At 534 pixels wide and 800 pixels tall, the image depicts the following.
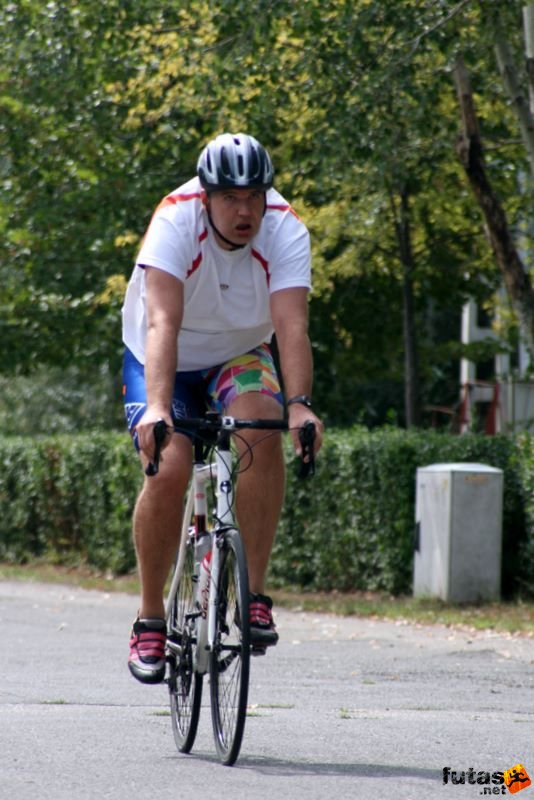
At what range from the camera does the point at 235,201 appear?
5461mm

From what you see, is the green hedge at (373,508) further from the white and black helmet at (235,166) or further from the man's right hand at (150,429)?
the man's right hand at (150,429)

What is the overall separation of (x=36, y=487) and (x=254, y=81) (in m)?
8.17

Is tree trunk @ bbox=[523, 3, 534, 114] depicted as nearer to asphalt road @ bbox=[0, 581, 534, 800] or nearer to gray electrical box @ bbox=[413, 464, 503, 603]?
gray electrical box @ bbox=[413, 464, 503, 603]

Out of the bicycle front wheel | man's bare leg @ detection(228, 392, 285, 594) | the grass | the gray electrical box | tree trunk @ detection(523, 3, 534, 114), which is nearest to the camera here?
the bicycle front wheel

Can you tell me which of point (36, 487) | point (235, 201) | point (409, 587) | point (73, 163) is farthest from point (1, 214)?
point (235, 201)

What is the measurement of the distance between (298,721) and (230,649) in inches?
52.9

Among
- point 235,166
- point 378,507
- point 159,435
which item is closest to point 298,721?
point 159,435

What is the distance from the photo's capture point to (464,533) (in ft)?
43.2

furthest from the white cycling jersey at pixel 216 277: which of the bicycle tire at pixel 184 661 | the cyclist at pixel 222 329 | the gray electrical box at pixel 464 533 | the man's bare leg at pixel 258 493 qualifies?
the gray electrical box at pixel 464 533

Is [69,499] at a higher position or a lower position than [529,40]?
lower

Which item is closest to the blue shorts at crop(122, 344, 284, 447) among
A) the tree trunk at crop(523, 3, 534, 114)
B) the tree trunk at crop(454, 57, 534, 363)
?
the tree trunk at crop(523, 3, 534, 114)

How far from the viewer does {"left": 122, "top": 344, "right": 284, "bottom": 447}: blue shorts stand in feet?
18.3

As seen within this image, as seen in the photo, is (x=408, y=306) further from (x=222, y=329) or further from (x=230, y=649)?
(x=230, y=649)

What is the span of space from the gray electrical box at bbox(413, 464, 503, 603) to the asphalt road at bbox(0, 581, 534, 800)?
151cm
